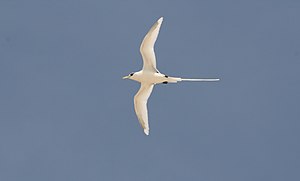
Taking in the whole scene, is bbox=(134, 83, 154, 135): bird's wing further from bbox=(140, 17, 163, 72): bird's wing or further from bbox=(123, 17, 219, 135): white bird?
bbox=(140, 17, 163, 72): bird's wing

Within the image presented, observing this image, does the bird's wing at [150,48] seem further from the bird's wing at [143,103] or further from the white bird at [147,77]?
the bird's wing at [143,103]

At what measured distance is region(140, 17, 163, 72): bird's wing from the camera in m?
56.9

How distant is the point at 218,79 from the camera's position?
53.7m

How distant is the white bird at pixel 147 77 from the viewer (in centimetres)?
5716

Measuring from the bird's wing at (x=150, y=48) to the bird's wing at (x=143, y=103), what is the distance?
7.13 ft

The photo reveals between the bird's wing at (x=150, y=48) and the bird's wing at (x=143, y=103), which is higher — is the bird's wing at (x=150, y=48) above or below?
above

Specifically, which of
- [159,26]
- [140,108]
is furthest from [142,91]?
[159,26]

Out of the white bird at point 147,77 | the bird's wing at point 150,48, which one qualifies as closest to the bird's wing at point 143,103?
the white bird at point 147,77

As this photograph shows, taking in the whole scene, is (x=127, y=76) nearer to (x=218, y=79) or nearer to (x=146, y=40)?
(x=146, y=40)

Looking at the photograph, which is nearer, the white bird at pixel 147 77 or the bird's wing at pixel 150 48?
the bird's wing at pixel 150 48

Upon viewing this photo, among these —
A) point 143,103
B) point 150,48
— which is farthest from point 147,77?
point 143,103

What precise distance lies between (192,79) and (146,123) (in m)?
6.66

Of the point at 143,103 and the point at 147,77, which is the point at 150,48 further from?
the point at 143,103

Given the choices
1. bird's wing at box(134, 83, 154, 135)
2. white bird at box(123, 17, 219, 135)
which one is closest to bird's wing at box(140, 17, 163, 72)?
white bird at box(123, 17, 219, 135)
